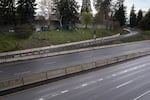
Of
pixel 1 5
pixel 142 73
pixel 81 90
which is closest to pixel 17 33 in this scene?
pixel 1 5

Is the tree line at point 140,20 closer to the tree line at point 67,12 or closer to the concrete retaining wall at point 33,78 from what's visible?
the tree line at point 67,12

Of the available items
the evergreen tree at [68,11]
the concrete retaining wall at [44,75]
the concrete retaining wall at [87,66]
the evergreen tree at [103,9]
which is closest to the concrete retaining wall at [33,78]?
the concrete retaining wall at [44,75]

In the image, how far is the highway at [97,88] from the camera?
1969cm

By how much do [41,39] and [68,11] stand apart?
67.0 ft

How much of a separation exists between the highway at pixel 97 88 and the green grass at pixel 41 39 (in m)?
25.8

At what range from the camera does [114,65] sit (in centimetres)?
3519

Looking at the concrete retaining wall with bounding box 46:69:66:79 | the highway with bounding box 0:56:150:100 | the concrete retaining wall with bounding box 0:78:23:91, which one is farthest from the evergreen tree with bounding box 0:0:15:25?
the concrete retaining wall with bounding box 0:78:23:91

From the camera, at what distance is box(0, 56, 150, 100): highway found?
1969cm

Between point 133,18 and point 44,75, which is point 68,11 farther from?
point 44,75

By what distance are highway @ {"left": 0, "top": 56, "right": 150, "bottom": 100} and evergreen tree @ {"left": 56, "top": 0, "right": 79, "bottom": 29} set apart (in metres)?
49.4

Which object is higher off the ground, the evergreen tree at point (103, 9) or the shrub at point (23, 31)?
the evergreen tree at point (103, 9)

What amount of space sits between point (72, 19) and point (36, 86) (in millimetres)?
57843

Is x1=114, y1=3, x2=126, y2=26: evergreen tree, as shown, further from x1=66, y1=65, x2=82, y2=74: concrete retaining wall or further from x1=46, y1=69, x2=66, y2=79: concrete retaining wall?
x1=46, y1=69, x2=66, y2=79: concrete retaining wall

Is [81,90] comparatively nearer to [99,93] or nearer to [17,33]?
[99,93]
